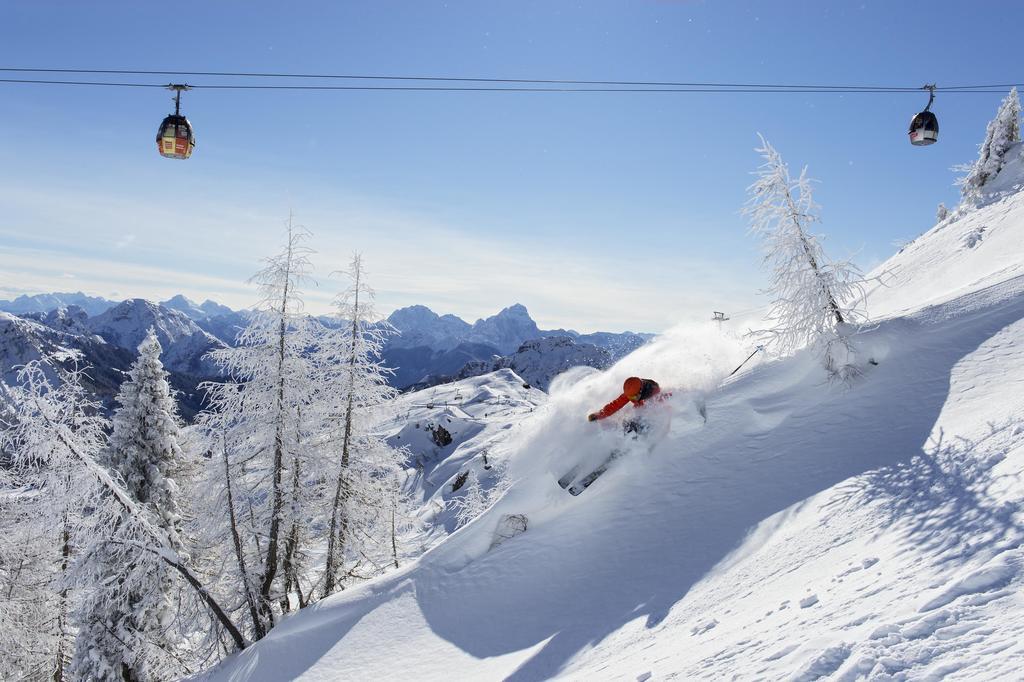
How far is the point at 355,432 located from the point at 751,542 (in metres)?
13.9

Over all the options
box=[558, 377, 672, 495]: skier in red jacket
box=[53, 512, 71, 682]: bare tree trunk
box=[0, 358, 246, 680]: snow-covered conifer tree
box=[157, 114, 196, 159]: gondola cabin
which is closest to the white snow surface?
box=[558, 377, 672, 495]: skier in red jacket

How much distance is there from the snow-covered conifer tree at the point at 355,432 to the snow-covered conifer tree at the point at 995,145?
1420 inches

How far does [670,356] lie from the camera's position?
18.5 metres

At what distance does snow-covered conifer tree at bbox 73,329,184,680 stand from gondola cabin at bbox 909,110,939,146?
24677mm

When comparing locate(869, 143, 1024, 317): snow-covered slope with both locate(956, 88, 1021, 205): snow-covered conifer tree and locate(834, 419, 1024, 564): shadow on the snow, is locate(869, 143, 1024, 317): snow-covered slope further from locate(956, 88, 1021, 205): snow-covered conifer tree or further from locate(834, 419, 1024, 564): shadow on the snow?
locate(834, 419, 1024, 564): shadow on the snow

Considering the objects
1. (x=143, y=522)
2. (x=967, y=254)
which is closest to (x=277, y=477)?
(x=143, y=522)

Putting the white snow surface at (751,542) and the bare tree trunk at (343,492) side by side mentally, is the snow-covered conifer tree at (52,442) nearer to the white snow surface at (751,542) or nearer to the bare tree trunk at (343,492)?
the white snow surface at (751,542)

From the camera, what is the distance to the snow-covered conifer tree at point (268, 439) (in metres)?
17.4

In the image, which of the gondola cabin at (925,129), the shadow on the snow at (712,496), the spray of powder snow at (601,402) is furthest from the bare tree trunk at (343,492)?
the gondola cabin at (925,129)

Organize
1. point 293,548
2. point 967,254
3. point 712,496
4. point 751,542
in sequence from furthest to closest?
point 967,254 < point 293,548 < point 712,496 < point 751,542

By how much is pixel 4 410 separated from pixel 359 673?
424 inches

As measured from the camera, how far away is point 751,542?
398 inches

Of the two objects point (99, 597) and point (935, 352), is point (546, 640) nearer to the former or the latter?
point (935, 352)

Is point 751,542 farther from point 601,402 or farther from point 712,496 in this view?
point 601,402
